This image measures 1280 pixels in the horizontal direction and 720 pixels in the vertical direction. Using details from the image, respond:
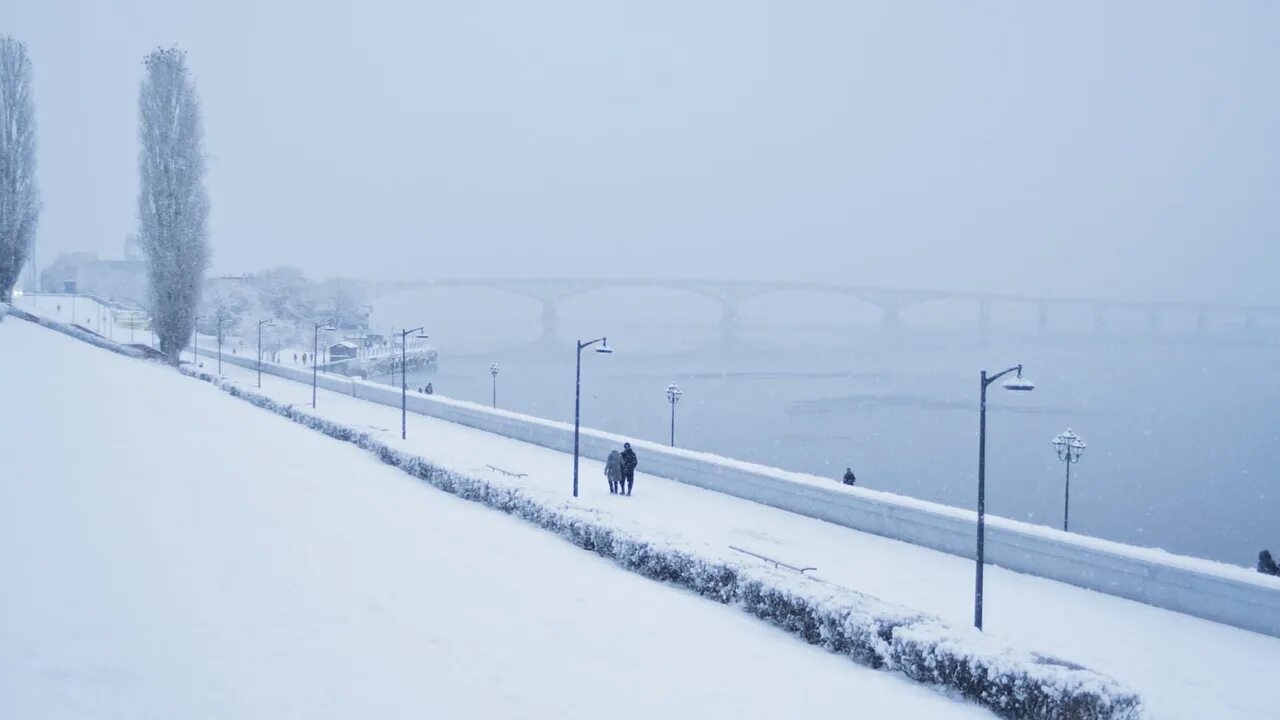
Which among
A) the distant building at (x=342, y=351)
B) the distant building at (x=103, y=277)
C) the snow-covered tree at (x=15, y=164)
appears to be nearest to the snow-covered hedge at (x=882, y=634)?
the snow-covered tree at (x=15, y=164)

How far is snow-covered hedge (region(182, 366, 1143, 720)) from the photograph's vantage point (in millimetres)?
7789

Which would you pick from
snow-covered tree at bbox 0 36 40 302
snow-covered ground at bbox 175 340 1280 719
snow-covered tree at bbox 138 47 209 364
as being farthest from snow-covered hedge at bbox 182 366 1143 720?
snow-covered tree at bbox 0 36 40 302

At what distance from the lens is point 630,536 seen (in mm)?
12781

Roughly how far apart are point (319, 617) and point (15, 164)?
4304 centimetres

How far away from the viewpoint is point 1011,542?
14484 mm

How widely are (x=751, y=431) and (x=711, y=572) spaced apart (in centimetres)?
3801

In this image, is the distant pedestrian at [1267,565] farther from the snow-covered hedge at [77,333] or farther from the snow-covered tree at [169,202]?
the snow-covered hedge at [77,333]

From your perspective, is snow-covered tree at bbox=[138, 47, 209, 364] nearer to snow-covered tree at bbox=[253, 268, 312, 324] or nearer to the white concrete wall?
the white concrete wall

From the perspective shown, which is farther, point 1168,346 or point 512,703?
point 1168,346

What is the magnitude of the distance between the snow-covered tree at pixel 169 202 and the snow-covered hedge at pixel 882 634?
3329cm

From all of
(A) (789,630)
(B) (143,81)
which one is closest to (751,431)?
(B) (143,81)

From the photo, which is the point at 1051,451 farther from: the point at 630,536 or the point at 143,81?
the point at 143,81

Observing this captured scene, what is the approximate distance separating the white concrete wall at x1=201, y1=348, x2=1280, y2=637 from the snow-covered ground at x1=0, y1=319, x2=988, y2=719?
584 cm

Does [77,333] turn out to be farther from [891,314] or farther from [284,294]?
[891,314]
